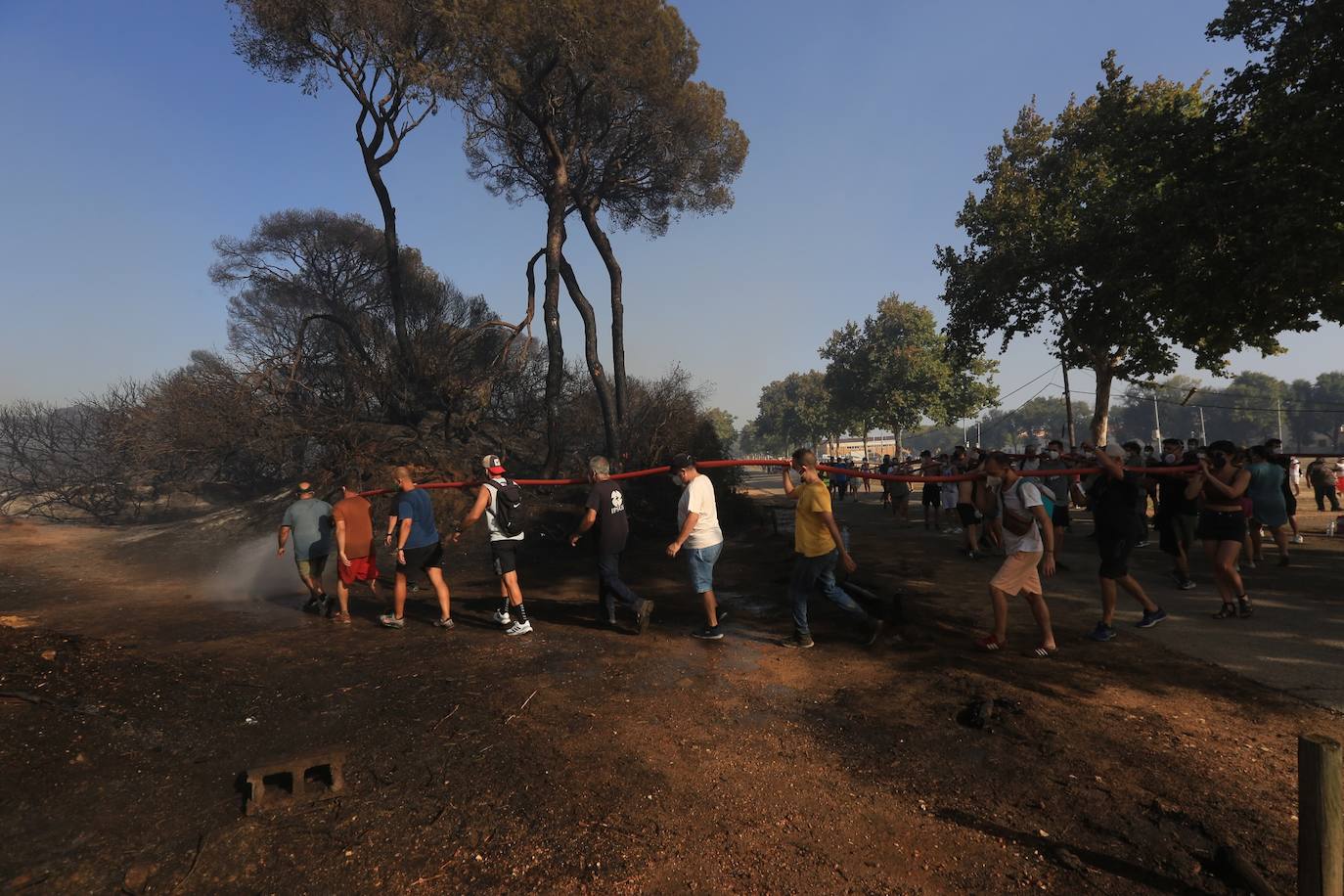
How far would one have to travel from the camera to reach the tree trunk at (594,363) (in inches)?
685

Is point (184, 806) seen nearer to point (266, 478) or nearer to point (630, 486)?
point (630, 486)

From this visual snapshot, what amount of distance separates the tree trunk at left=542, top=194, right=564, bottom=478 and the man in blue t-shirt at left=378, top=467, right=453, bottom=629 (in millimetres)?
9619

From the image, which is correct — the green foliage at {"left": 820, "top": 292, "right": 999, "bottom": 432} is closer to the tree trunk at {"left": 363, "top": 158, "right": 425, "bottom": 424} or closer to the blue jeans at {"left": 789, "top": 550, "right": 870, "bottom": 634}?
→ the tree trunk at {"left": 363, "top": 158, "right": 425, "bottom": 424}

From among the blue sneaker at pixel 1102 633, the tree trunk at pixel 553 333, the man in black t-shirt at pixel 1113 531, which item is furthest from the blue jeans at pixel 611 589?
the tree trunk at pixel 553 333

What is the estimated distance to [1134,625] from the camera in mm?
6129

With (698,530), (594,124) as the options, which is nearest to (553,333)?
(594,124)

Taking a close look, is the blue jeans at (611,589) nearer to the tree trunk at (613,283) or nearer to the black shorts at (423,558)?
the black shorts at (423,558)

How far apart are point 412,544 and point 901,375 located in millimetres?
38501

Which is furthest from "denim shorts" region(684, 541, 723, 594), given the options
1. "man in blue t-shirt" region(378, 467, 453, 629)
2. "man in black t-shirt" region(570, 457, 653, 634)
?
"man in blue t-shirt" region(378, 467, 453, 629)

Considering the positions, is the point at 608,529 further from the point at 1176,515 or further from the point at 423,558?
the point at 1176,515

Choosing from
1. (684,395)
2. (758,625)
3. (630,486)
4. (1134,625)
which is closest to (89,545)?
(630,486)

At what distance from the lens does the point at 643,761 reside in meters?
3.69

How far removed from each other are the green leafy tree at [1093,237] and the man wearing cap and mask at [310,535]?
1410 centimetres

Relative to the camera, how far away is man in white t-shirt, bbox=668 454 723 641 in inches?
237
